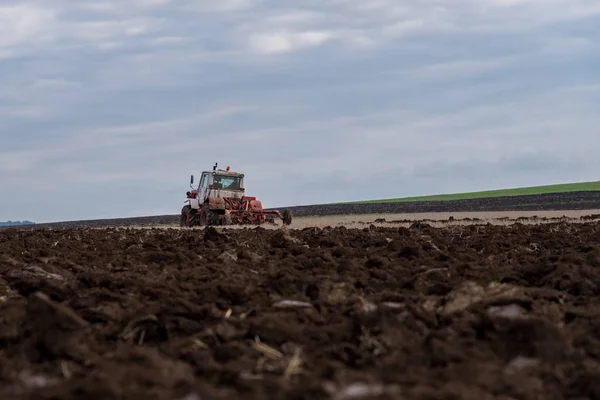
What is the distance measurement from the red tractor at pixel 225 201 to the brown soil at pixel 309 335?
2223 centimetres

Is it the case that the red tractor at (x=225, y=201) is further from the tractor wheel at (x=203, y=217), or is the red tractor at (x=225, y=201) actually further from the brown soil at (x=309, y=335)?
the brown soil at (x=309, y=335)

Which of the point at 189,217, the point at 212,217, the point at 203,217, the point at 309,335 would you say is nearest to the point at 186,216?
the point at 189,217

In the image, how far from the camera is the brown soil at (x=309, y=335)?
150 inches

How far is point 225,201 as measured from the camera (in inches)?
1248

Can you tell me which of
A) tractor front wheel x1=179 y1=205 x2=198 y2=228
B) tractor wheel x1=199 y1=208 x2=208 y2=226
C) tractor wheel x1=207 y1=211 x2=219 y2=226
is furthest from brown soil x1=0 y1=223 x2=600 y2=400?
tractor front wheel x1=179 y1=205 x2=198 y2=228

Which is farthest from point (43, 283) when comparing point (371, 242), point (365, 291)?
point (371, 242)

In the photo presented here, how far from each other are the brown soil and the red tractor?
72.9ft

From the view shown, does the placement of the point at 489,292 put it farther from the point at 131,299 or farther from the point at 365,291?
the point at 131,299

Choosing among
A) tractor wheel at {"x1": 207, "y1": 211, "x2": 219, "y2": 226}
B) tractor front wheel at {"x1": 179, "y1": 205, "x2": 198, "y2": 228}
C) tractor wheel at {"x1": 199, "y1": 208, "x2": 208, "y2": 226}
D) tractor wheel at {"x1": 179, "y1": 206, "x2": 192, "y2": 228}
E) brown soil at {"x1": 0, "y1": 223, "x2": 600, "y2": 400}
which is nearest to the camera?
brown soil at {"x1": 0, "y1": 223, "x2": 600, "y2": 400}

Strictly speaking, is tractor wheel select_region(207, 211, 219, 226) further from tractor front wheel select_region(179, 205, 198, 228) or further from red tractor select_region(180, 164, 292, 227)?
tractor front wheel select_region(179, 205, 198, 228)

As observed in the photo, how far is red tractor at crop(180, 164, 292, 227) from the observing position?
31.3 m

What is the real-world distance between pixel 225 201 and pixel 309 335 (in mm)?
26657

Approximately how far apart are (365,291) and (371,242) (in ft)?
24.4

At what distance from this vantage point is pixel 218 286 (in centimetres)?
693
